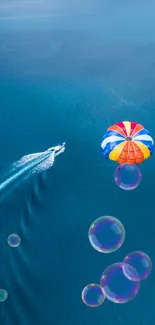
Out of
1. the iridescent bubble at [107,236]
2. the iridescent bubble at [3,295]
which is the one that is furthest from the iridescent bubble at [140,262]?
the iridescent bubble at [3,295]

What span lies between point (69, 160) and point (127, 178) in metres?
5.06

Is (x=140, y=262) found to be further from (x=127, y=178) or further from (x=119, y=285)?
(x=127, y=178)

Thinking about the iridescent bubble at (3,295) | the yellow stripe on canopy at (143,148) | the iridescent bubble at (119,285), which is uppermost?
the yellow stripe on canopy at (143,148)

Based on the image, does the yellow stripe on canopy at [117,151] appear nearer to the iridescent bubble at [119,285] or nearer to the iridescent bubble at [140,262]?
the iridescent bubble at [140,262]

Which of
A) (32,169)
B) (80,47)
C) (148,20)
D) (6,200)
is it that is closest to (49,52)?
(80,47)

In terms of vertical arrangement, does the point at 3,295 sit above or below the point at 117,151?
below

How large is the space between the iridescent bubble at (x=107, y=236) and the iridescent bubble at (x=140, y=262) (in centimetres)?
110

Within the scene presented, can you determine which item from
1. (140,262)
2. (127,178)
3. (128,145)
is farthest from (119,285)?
(128,145)

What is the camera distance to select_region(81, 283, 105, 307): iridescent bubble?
42.9 feet

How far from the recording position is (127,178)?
1628 centimetres

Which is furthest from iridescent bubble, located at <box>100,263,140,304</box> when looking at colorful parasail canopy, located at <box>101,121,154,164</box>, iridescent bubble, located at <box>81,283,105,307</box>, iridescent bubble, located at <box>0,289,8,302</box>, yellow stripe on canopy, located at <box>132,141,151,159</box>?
yellow stripe on canopy, located at <box>132,141,151,159</box>

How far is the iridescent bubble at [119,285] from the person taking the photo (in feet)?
41.0

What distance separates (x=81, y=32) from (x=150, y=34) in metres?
8.55

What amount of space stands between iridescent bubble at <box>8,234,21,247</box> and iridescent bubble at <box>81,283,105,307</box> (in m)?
3.97
